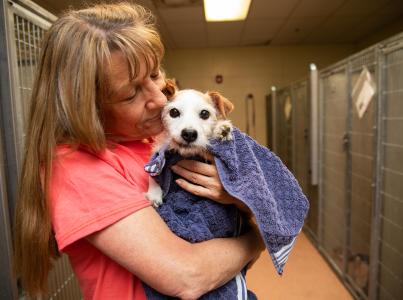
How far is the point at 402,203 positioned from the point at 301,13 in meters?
2.86

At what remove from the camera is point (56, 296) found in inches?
52.3

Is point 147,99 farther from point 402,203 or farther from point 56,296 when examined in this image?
point 402,203

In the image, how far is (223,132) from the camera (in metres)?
0.90

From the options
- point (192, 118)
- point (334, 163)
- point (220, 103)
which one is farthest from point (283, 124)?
point (192, 118)

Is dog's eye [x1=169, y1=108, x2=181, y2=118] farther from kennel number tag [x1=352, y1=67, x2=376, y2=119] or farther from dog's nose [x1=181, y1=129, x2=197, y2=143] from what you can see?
kennel number tag [x1=352, y1=67, x2=376, y2=119]

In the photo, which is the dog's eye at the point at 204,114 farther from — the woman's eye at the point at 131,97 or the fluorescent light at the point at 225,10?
the fluorescent light at the point at 225,10

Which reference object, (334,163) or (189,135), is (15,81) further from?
(334,163)

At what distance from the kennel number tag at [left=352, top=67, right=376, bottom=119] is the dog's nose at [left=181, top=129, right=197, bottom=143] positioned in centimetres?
145

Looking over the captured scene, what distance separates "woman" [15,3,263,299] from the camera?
26.4 inches

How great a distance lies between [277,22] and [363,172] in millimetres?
2672

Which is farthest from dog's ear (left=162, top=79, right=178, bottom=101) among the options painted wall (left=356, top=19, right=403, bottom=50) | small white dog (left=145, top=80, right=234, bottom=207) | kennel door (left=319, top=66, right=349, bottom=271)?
painted wall (left=356, top=19, right=403, bottom=50)

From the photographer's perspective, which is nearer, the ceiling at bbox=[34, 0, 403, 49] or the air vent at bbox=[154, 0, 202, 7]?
the air vent at bbox=[154, 0, 202, 7]

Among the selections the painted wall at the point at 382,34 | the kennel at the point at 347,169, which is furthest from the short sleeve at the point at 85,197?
the painted wall at the point at 382,34

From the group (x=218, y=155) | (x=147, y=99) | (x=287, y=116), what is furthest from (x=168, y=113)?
(x=287, y=116)
